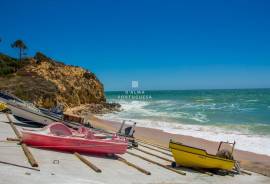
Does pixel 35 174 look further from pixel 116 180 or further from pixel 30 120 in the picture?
pixel 30 120

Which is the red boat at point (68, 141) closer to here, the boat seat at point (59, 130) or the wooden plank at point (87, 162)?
the boat seat at point (59, 130)

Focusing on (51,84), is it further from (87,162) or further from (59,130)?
(87,162)

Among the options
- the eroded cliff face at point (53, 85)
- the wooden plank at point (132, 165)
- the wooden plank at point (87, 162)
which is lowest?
the wooden plank at point (132, 165)

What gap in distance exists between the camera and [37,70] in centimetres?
5144

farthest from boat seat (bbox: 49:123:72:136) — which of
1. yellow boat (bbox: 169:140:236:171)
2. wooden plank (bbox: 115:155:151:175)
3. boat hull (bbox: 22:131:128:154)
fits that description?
yellow boat (bbox: 169:140:236:171)

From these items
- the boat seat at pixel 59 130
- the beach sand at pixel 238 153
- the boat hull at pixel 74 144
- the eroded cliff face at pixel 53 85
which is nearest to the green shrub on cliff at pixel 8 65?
the eroded cliff face at pixel 53 85

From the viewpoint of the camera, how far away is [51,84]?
46.0 meters

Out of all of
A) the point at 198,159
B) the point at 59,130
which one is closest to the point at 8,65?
the point at 59,130

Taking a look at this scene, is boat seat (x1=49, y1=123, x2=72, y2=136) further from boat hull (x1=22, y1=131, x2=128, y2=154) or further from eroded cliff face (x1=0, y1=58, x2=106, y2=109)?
eroded cliff face (x1=0, y1=58, x2=106, y2=109)

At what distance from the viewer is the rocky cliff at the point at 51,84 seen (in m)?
39.3

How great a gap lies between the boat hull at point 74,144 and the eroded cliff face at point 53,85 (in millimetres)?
24048

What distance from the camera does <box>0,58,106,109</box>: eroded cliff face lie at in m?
39.2

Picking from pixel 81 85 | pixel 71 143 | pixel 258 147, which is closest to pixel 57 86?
pixel 81 85

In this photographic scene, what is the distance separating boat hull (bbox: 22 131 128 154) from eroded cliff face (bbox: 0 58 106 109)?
78.9ft
